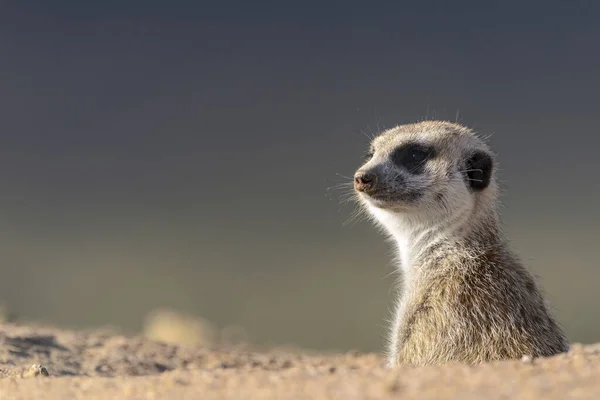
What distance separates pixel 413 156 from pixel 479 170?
19.0 inches

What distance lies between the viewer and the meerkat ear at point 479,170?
575cm

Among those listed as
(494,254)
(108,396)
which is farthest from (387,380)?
(494,254)

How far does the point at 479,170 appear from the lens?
573 centimetres

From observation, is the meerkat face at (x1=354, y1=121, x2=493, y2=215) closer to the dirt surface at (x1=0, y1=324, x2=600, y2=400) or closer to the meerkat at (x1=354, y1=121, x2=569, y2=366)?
the meerkat at (x1=354, y1=121, x2=569, y2=366)

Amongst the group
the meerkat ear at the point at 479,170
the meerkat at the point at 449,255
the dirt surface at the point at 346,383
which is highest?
the meerkat ear at the point at 479,170

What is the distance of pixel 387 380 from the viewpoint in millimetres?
3459

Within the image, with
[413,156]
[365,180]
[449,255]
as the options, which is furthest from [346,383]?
[413,156]

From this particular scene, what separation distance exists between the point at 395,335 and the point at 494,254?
2.88 feet

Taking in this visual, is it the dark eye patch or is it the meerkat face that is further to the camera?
the dark eye patch

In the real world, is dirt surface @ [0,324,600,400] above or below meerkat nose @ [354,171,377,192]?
below

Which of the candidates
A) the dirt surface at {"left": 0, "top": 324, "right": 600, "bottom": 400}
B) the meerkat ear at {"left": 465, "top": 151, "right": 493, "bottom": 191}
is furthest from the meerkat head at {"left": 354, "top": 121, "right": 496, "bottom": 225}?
the dirt surface at {"left": 0, "top": 324, "right": 600, "bottom": 400}

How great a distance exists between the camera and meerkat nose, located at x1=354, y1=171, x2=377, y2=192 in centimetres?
556

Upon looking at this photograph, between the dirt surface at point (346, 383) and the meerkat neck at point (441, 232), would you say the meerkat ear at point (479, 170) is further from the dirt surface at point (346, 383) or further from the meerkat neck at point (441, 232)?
the dirt surface at point (346, 383)

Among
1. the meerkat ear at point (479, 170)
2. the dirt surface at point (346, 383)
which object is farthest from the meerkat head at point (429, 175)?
the dirt surface at point (346, 383)
